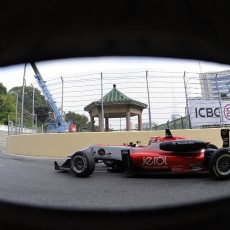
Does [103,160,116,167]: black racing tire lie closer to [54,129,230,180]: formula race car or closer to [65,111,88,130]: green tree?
[54,129,230,180]: formula race car

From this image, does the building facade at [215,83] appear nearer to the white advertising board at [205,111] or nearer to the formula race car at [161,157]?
the white advertising board at [205,111]

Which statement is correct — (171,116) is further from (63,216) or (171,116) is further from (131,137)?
(63,216)

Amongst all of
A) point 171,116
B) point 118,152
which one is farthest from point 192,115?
point 118,152

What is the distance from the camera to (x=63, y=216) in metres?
0.41

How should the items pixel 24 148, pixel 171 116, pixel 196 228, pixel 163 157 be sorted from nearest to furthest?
pixel 196 228 → pixel 171 116 → pixel 24 148 → pixel 163 157

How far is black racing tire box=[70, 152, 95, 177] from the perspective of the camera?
1.03m

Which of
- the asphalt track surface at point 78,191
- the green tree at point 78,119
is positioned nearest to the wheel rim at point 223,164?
the asphalt track surface at point 78,191

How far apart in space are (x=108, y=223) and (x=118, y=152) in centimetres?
111

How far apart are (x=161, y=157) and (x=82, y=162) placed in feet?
1.45

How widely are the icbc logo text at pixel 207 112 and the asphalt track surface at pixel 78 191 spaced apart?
25 centimetres

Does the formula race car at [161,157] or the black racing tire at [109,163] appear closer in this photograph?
the formula race car at [161,157]

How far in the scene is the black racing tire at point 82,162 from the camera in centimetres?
103

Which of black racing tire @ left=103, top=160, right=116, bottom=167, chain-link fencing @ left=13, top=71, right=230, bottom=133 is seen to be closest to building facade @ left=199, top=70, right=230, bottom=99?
chain-link fencing @ left=13, top=71, right=230, bottom=133

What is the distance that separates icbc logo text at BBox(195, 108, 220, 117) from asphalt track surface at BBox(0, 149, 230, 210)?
0.25 m
